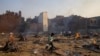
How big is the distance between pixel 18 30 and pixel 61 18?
16748 millimetres

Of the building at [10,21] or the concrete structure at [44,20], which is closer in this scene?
the building at [10,21]

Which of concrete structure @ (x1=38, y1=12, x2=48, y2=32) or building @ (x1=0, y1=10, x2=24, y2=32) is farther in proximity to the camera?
concrete structure @ (x1=38, y1=12, x2=48, y2=32)

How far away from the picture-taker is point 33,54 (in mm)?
12719

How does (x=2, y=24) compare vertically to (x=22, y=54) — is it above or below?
above

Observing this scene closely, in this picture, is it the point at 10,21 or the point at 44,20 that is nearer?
the point at 10,21

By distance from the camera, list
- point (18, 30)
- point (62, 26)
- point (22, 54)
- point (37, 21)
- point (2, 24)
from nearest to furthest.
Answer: point (22, 54) → point (2, 24) → point (18, 30) → point (62, 26) → point (37, 21)

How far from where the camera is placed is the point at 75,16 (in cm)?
5738

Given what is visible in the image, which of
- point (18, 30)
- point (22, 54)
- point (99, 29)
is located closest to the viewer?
point (22, 54)

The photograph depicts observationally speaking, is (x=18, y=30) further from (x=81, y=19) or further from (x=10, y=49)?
(x=10, y=49)

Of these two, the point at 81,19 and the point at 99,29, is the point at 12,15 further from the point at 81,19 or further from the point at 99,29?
the point at 99,29

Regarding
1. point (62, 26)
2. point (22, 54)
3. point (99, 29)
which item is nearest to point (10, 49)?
point (22, 54)

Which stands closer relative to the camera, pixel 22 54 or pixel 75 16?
pixel 22 54

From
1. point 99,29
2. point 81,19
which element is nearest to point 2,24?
point 81,19

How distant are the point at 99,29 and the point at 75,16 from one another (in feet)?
37.3
